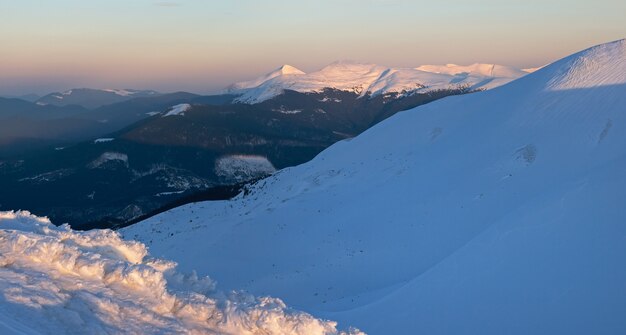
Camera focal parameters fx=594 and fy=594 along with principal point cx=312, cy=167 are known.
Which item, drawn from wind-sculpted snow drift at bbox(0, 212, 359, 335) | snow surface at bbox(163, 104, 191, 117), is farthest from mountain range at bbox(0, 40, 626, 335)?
snow surface at bbox(163, 104, 191, 117)

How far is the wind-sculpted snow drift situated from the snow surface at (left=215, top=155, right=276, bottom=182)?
408ft

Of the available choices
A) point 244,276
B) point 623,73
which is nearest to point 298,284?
point 244,276

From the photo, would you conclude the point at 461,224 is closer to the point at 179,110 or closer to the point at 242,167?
the point at 242,167

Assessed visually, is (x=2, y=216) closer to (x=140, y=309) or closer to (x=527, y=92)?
(x=140, y=309)

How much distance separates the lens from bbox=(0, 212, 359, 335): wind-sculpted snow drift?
22.6ft

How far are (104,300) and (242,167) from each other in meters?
133

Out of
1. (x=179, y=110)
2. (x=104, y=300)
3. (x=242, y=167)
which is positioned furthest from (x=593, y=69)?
(x=179, y=110)

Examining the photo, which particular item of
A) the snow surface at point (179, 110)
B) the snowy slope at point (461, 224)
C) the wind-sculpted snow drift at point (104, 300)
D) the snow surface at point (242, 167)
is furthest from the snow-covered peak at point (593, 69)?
the snow surface at point (179, 110)

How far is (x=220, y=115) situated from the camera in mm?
173500

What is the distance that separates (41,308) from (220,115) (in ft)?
555

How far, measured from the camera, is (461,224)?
862 inches

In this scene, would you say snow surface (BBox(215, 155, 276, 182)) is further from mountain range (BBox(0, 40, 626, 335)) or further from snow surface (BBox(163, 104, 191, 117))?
mountain range (BBox(0, 40, 626, 335))

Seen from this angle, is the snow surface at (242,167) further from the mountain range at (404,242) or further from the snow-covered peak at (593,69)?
the snow-covered peak at (593,69)

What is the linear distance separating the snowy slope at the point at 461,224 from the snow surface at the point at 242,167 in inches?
3668
